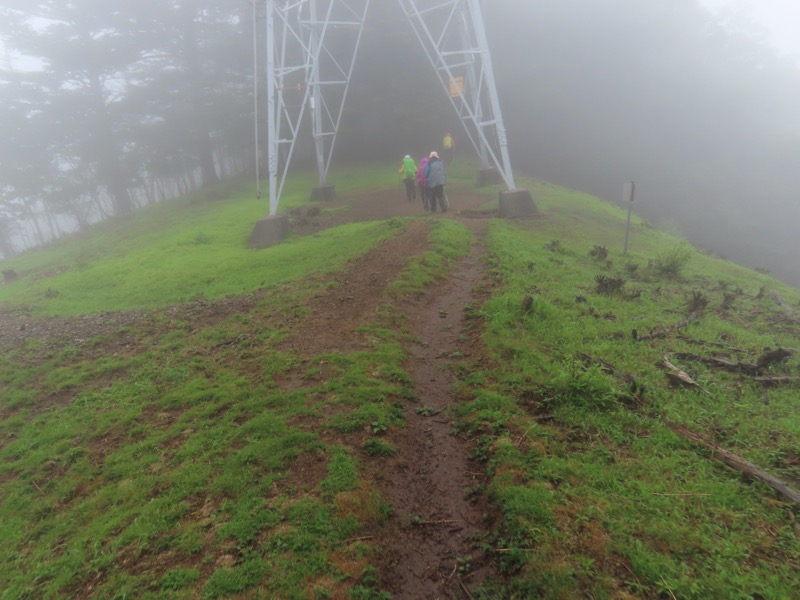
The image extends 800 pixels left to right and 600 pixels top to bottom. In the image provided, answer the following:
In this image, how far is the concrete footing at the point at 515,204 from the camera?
51.7 ft

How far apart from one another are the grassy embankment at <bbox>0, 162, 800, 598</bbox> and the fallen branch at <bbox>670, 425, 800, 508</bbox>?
0.29 feet

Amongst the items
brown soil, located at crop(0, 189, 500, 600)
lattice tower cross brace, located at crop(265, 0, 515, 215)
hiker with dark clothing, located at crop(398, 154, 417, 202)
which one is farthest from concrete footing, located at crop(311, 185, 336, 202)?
brown soil, located at crop(0, 189, 500, 600)

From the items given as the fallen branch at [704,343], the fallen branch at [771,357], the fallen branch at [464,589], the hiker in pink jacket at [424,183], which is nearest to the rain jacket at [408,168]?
the hiker in pink jacket at [424,183]

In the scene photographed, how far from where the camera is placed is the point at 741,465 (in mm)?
3881

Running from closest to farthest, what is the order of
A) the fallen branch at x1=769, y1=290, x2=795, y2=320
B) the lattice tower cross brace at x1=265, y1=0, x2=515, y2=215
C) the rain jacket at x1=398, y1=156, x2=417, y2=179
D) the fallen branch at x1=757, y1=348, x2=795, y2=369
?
the fallen branch at x1=757, y1=348, x2=795, y2=369, the fallen branch at x1=769, y1=290, x2=795, y2=320, the lattice tower cross brace at x1=265, y1=0, x2=515, y2=215, the rain jacket at x1=398, y1=156, x2=417, y2=179

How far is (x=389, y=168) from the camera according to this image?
104ft

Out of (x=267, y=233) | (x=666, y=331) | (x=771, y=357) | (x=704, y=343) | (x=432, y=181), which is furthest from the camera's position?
(x=267, y=233)

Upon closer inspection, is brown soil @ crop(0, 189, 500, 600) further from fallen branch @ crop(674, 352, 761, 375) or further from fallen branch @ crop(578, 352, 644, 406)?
fallen branch @ crop(674, 352, 761, 375)

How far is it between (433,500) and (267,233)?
1344 centimetres

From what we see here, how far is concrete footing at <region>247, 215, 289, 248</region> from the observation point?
15836 mm

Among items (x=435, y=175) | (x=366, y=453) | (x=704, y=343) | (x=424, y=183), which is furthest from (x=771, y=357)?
(x=424, y=183)

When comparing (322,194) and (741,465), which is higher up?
(322,194)

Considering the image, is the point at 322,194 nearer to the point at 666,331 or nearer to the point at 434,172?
the point at 434,172

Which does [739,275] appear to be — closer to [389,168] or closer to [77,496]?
[77,496]
